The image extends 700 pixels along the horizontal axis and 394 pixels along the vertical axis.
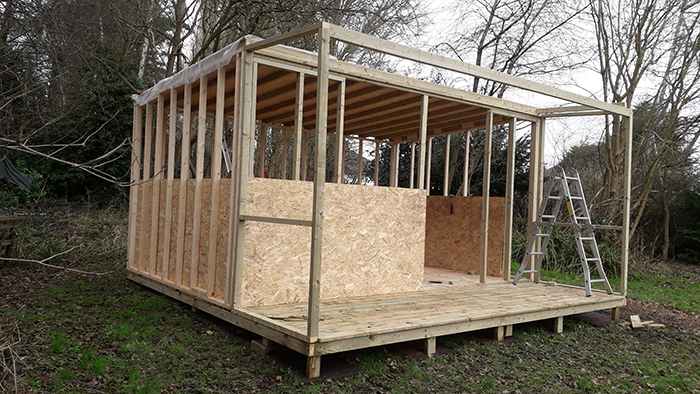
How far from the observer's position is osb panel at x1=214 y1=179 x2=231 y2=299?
5383mm

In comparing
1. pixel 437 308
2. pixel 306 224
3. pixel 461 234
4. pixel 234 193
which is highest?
pixel 234 193

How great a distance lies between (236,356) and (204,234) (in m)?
1.65

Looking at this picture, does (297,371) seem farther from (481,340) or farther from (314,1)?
(314,1)

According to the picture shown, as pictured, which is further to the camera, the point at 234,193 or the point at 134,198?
the point at 134,198

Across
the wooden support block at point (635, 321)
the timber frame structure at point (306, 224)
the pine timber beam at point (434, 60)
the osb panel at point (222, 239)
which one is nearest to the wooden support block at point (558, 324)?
the timber frame structure at point (306, 224)

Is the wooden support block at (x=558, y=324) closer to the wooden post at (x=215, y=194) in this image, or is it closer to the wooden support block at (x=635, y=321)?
the wooden support block at (x=635, y=321)

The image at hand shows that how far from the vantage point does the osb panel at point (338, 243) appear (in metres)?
5.27

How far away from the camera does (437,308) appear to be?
5477 millimetres

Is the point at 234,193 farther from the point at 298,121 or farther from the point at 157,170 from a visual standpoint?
the point at 157,170

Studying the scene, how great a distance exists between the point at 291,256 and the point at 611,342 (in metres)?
3.94

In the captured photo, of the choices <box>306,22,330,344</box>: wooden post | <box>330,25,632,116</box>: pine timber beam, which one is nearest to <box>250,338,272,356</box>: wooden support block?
<box>306,22,330,344</box>: wooden post

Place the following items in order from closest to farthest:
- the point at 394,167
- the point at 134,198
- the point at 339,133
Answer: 1. the point at 339,133
2. the point at 134,198
3. the point at 394,167

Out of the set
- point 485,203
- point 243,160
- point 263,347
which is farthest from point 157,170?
point 485,203

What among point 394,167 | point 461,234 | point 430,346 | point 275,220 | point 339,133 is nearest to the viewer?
point 275,220
